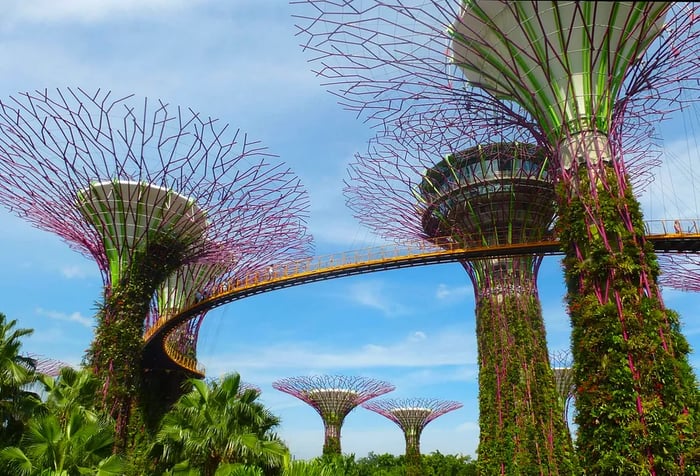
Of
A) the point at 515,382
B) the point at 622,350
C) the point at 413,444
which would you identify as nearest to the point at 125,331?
the point at 515,382

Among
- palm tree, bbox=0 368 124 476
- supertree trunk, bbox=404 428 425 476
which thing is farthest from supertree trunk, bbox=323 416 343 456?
palm tree, bbox=0 368 124 476

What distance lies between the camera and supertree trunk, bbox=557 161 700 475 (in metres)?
9.37

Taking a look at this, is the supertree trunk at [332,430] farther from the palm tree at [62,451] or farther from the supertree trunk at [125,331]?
the palm tree at [62,451]

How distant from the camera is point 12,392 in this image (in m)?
13.8

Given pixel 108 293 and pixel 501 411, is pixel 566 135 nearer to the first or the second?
pixel 501 411

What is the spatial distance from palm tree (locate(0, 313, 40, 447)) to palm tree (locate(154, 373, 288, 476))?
3.29 m

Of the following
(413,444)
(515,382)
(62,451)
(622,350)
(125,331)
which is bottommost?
(62,451)

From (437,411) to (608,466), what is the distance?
1670 inches

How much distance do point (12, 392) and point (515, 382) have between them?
18.8m

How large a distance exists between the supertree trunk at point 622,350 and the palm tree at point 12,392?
12.5 metres

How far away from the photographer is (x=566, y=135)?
13000mm

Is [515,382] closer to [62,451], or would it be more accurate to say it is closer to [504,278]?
[504,278]

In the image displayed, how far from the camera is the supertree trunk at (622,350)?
30.7 feet

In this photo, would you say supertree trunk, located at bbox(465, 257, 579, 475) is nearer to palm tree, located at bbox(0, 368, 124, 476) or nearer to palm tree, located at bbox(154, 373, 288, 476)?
palm tree, located at bbox(154, 373, 288, 476)
